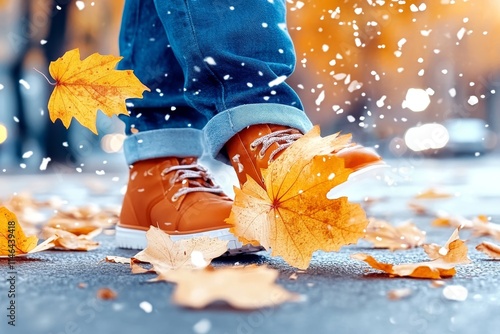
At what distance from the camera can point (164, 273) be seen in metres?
1.14

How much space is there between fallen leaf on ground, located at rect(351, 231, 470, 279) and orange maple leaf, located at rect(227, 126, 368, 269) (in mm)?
70

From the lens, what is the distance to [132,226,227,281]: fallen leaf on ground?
1.24 meters

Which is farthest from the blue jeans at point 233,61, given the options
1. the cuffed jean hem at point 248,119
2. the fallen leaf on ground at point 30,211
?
the fallen leaf on ground at point 30,211

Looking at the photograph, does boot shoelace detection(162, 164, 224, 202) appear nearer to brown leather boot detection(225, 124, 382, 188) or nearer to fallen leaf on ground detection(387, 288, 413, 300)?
brown leather boot detection(225, 124, 382, 188)

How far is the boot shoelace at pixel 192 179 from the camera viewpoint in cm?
161

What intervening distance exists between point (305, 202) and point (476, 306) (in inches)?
14.6

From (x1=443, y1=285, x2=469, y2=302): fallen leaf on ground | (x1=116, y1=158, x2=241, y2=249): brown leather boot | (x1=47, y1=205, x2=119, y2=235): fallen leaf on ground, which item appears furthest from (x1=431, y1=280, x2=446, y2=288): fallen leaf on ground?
(x1=47, y1=205, x2=119, y2=235): fallen leaf on ground

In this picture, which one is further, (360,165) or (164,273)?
(360,165)

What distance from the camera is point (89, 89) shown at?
1.38 m

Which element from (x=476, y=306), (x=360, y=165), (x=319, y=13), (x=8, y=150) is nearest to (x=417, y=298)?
(x=476, y=306)

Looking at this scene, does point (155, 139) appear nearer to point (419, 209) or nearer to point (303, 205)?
point (303, 205)

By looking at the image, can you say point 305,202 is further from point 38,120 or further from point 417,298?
point 38,120

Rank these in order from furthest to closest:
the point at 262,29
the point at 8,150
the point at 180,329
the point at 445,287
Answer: the point at 8,150, the point at 262,29, the point at 445,287, the point at 180,329

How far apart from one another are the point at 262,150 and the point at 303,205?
22 cm
